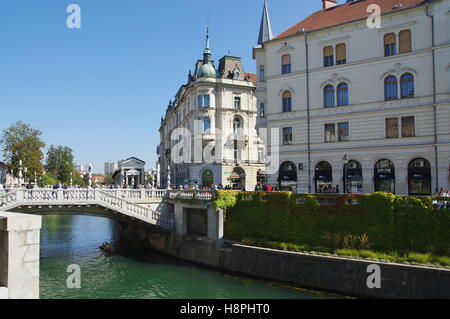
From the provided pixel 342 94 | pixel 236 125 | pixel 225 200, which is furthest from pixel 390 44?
pixel 236 125

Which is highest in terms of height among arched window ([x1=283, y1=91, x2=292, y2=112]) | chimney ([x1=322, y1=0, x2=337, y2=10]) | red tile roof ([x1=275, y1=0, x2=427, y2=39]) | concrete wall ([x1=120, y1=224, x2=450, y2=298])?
chimney ([x1=322, y1=0, x2=337, y2=10])

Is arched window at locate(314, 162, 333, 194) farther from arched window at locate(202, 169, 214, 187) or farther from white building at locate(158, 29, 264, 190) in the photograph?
arched window at locate(202, 169, 214, 187)

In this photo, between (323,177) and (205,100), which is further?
(205,100)

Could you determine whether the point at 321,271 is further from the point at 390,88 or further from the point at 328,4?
the point at 328,4

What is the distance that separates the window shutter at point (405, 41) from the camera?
1331 inches

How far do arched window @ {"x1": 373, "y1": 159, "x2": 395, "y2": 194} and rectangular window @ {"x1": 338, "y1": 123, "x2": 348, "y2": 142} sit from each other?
3.68 meters

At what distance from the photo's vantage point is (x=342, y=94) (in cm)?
3681

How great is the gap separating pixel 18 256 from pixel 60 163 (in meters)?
111

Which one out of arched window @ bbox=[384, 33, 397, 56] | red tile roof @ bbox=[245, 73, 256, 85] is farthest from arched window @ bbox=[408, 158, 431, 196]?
red tile roof @ bbox=[245, 73, 256, 85]

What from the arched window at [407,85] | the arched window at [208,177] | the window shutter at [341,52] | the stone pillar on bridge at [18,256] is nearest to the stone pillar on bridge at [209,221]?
the window shutter at [341,52]

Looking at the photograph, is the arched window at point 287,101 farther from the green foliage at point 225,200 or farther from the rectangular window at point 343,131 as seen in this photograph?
the green foliage at point 225,200

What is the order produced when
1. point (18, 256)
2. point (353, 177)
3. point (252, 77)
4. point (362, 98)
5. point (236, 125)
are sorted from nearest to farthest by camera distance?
point (18, 256), point (362, 98), point (353, 177), point (236, 125), point (252, 77)

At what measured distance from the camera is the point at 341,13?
39.0 meters

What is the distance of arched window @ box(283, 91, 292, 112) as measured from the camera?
39469 mm
